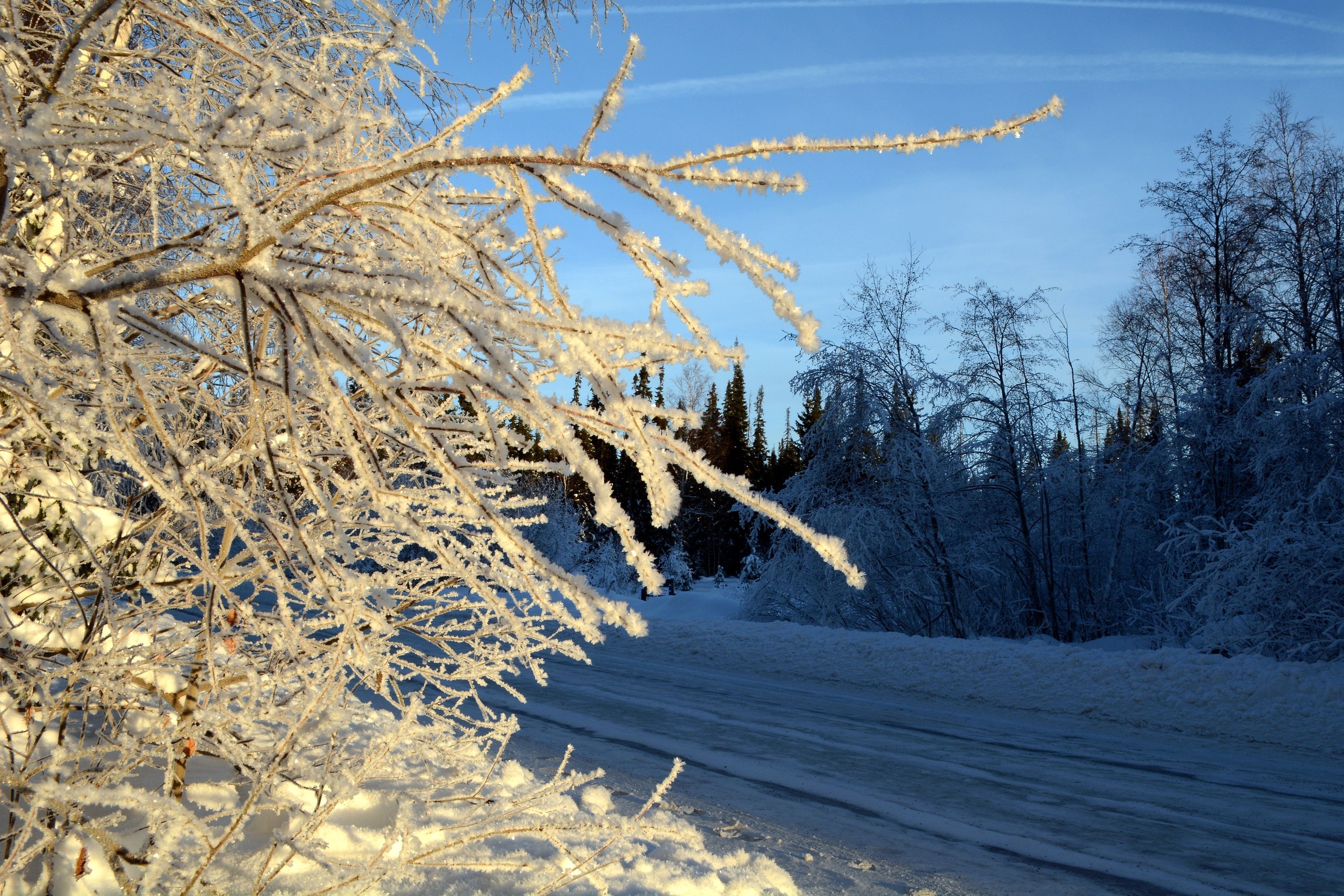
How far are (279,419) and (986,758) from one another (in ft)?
19.5

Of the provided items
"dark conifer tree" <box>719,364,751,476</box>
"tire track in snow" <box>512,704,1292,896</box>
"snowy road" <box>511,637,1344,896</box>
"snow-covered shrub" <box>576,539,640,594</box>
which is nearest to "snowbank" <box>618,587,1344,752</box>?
"snowy road" <box>511,637,1344,896</box>

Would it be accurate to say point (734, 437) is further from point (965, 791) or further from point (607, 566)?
point (965, 791)

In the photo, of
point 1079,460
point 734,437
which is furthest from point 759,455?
point 1079,460

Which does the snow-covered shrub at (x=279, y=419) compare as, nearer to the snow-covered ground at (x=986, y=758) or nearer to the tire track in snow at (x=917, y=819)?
the snow-covered ground at (x=986, y=758)

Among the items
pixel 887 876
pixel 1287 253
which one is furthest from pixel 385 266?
pixel 1287 253

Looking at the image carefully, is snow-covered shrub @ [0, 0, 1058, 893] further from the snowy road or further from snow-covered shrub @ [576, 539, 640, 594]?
snow-covered shrub @ [576, 539, 640, 594]

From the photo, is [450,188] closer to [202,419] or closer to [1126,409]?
[202,419]

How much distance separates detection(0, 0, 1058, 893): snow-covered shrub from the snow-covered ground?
1707 mm

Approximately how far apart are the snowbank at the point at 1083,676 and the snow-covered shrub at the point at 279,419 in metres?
6.69

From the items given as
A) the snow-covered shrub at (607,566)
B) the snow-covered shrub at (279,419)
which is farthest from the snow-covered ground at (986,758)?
the snow-covered shrub at (607,566)

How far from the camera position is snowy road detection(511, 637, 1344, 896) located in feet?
12.9

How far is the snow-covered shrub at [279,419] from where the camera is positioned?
1094mm

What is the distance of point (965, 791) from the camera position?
206 inches

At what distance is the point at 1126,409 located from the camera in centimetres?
1816
